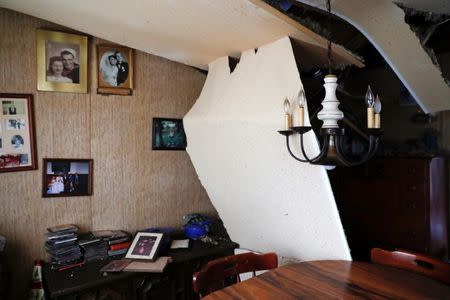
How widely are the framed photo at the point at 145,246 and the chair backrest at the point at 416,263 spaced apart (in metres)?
1.37

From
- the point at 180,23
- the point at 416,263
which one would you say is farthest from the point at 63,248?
the point at 416,263

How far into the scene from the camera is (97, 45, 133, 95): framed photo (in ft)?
7.65

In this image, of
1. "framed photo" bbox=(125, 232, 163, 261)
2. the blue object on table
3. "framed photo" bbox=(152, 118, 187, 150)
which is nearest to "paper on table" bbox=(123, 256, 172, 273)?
"framed photo" bbox=(125, 232, 163, 261)

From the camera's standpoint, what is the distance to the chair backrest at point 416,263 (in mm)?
1393

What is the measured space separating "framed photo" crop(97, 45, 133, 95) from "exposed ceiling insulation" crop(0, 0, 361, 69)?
17cm

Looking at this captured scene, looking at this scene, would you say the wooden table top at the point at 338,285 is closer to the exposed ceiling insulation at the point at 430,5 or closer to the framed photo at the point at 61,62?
the exposed ceiling insulation at the point at 430,5

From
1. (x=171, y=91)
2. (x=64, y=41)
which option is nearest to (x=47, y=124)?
(x=64, y=41)

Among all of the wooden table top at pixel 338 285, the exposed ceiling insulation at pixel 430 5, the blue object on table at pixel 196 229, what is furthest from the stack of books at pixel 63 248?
the exposed ceiling insulation at pixel 430 5

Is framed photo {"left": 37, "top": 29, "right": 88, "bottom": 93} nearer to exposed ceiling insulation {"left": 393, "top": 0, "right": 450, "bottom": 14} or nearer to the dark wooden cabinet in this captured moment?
exposed ceiling insulation {"left": 393, "top": 0, "right": 450, "bottom": 14}

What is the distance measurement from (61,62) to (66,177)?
0.84 metres

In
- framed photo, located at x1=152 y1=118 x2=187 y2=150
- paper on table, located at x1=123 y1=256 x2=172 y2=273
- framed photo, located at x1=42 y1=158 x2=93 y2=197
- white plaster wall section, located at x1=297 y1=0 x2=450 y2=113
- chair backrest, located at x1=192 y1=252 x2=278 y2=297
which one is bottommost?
paper on table, located at x1=123 y1=256 x2=172 y2=273

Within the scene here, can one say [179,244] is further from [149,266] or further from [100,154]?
[100,154]

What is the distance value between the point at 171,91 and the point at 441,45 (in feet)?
7.15

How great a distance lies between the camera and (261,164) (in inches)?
73.5
